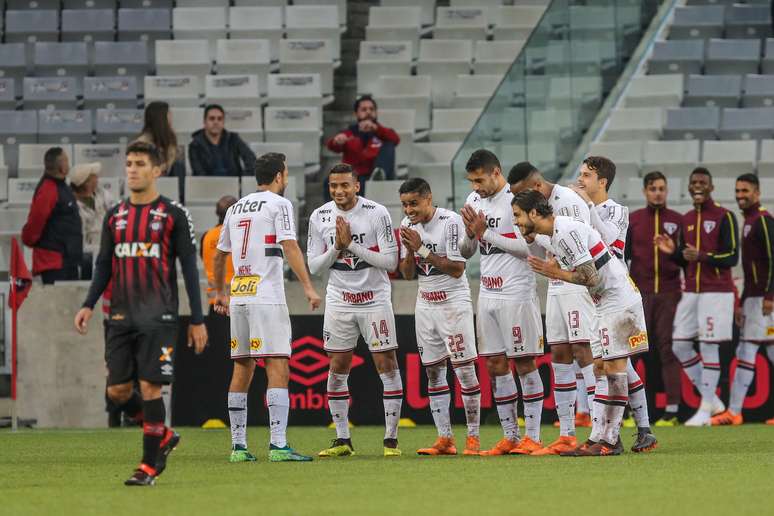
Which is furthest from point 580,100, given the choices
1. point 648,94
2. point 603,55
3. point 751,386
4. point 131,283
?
point 131,283

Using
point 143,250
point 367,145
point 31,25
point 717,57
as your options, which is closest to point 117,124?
point 31,25

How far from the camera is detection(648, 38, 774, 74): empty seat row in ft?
66.9

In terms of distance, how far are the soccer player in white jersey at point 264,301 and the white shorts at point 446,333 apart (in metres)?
1.06

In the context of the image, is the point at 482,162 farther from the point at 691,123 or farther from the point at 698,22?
the point at 698,22

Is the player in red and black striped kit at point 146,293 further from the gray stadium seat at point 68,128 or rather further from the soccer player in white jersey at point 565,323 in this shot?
the gray stadium seat at point 68,128

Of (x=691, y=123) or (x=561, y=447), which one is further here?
(x=691, y=123)

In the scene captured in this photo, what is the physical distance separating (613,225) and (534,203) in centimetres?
133

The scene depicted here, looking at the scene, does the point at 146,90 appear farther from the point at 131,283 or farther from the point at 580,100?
the point at 131,283

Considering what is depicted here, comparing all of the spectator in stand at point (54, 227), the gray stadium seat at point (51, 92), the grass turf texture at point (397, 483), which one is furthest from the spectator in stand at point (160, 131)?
the gray stadium seat at point (51, 92)

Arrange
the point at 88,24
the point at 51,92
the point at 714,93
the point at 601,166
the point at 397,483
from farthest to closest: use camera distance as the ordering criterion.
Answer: the point at 88,24
the point at 51,92
the point at 714,93
the point at 601,166
the point at 397,483

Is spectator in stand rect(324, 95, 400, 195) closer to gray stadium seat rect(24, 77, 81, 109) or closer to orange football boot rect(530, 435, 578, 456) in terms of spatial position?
gray stadium seat rect(24, 77, 81, 109)

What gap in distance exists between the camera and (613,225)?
10.9 meters

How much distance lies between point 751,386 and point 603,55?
5.46 m

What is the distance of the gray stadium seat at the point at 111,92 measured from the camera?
2033 centimetres
